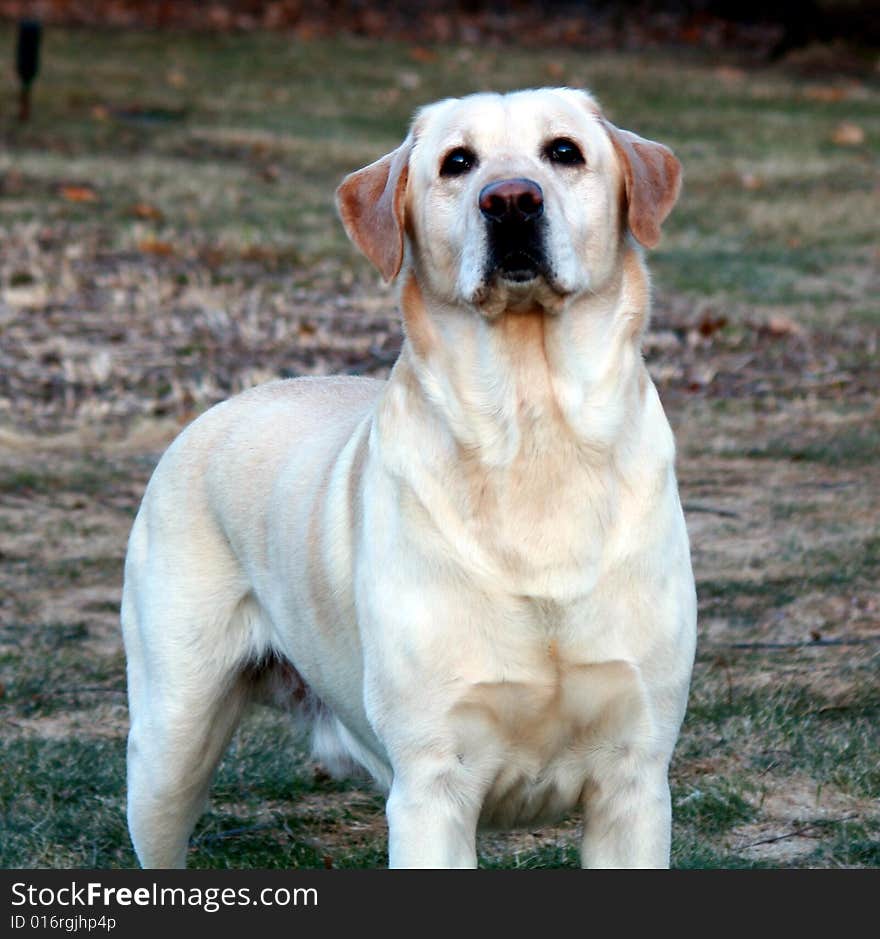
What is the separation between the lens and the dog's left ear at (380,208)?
3.72 metres

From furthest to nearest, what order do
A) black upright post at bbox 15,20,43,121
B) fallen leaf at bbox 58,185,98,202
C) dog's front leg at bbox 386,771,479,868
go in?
black upright post at bbox 15,20,43,121 < fallen leaf at bbox 58,185,98,202 < dog's front leg at bbox 386,771,479,868

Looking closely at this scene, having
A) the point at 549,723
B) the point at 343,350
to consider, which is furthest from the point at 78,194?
the point at 549,723

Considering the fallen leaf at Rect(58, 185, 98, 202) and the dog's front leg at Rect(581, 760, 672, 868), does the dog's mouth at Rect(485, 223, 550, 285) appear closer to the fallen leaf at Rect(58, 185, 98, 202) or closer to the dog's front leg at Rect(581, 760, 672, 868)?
the dog's front leg at Rect(581, 760, 672, 868)

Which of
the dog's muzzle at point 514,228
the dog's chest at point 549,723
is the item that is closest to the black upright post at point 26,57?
the dog's muzzle at point 514,228

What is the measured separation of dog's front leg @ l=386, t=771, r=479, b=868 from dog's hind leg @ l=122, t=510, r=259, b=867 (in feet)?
2.56

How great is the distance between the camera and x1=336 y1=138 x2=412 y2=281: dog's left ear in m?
3.72

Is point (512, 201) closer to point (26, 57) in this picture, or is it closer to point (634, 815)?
point (634, 815)

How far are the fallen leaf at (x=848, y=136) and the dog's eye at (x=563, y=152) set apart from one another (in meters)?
12.6

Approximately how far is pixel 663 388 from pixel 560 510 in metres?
5.03

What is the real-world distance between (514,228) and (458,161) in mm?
300

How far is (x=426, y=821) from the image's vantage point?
3424 mm

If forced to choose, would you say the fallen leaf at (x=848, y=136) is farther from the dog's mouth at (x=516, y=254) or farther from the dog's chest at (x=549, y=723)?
the dog's chest at (x=549, y=723)

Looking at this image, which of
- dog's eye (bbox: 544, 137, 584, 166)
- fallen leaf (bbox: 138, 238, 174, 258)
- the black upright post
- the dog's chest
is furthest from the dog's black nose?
the black upright post

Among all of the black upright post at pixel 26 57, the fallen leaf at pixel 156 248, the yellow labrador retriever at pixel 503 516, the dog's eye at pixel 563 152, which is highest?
the dog's eye at pixel 563 152
